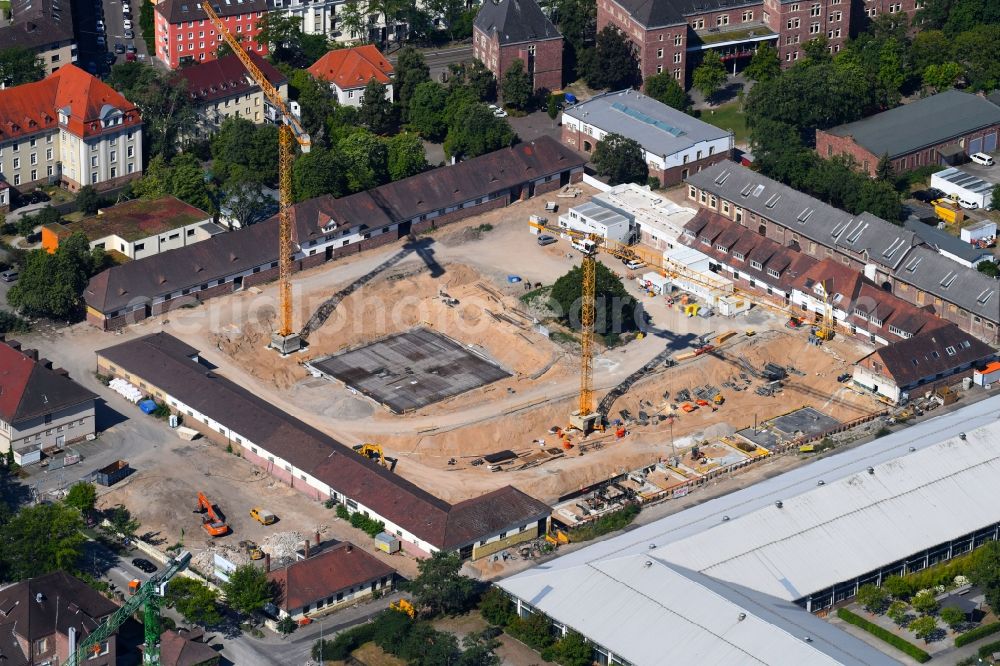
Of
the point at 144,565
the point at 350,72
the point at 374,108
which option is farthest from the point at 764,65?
the point at 144,565

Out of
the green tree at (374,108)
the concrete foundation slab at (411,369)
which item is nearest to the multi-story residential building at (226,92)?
the green tree at (374,108)

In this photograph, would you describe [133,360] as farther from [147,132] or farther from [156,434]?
[147,132]

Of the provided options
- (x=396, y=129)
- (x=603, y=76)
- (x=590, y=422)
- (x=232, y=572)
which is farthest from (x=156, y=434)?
(x=603, y=76)

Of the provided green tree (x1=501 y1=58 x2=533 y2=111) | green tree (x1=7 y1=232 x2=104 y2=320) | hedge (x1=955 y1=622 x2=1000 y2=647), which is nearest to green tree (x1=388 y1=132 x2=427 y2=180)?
green tree (x1=501 y1=58 x2=533 y2=111)

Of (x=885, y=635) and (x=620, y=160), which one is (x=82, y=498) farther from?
(x=620, y=160)

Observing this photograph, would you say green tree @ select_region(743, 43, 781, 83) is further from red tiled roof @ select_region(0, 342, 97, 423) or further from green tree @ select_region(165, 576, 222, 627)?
green tree @ select_region(165, 576, 222, 627)

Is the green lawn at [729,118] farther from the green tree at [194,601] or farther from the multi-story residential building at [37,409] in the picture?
the green tree at [194,601]
